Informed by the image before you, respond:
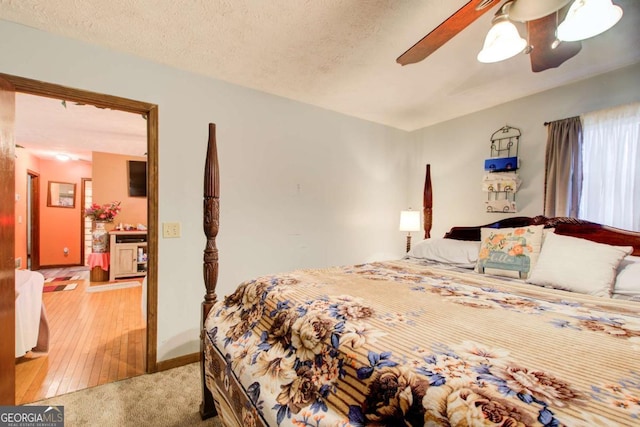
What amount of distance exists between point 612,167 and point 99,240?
6803mm

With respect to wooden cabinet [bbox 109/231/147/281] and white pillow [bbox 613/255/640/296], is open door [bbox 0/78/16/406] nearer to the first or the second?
wooden cabinet [bbox 109/231/147/281]

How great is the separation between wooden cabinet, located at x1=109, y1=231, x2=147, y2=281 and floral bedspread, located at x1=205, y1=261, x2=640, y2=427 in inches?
170

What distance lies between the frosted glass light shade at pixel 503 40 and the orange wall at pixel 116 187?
6.03m

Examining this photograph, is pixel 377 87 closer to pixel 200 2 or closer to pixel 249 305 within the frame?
pixel 200 2

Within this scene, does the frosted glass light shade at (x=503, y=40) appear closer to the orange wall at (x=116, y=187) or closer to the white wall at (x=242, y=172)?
the white wall at (x=242, y=172)

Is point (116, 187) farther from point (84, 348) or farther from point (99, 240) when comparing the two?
point (84, 348)

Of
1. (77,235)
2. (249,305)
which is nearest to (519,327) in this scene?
(249,305)

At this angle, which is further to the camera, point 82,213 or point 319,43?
point 82,213

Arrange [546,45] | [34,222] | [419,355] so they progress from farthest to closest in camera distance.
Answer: [34,222] → [546,45] → [419,355]

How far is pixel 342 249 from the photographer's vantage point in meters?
3.21

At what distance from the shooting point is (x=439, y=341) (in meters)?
0.86

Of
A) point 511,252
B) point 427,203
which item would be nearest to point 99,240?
point 427,203

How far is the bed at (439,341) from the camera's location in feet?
2.06

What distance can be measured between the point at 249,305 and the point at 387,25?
1834 millimetres
